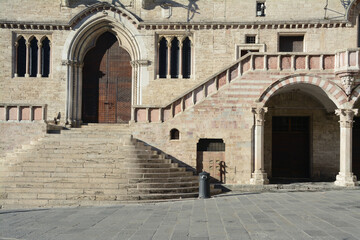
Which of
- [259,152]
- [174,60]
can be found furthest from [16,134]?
[259,152]

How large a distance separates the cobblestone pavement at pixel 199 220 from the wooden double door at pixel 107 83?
933 centimetres

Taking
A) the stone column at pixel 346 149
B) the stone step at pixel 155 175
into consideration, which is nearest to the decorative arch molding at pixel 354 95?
the stone column at pixel 346 149

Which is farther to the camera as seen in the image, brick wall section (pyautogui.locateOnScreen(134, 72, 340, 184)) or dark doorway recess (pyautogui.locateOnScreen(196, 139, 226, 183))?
dark doorway recess (pyautogui.locateOnScreen(196, 139, 226, 183))

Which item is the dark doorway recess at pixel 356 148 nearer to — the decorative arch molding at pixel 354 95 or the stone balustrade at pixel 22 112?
the decorative arch molding at pixel 354 95

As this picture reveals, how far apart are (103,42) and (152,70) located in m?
3.51

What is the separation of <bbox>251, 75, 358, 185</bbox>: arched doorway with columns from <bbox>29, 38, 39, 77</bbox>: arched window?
43.1 feet

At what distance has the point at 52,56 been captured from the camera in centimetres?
1953

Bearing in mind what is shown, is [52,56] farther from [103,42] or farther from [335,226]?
[335,226]

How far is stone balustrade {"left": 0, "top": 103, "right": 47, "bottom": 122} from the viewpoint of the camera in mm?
15883

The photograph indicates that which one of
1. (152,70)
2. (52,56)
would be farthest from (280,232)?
(52,56)

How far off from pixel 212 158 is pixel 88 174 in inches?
221

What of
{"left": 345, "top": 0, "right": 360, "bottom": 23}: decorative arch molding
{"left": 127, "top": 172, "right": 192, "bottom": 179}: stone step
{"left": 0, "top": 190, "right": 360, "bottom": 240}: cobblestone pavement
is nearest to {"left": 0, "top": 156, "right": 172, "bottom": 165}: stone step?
{"left": 127, "top": 172, "right": 192, "bottom": 179}: stone step

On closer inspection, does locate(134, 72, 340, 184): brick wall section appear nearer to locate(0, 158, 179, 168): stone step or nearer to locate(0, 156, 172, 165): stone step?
locate(0, 156, 172, 165): stone step

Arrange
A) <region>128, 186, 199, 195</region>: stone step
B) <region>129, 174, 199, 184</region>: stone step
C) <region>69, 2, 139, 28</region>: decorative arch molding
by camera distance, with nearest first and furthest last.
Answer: <region>128, 186, 199, 195</region>: stone step, <region>129, 174, 199, 184</region>: stone step, <region>69, 2, 139, 28</region>: decorative arch molding
